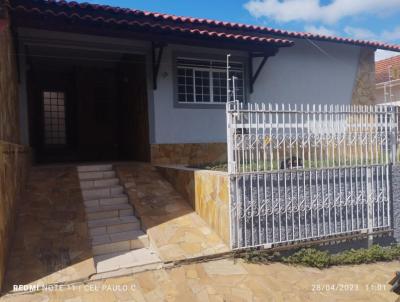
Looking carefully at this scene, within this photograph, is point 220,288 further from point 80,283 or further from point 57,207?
point 57,207

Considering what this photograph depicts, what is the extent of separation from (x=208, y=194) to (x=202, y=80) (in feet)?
14.3

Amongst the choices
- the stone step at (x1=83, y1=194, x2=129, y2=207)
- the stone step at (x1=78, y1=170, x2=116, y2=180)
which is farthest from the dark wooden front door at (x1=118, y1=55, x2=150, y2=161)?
the stone step at (x1=83, y1=194, x2=129, y2=207)

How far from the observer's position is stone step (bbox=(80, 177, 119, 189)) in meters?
7.41

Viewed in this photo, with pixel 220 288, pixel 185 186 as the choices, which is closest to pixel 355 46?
pixel 185 186

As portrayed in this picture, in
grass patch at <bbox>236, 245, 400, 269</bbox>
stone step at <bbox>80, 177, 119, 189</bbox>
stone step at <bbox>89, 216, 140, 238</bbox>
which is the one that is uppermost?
stone step at <bbox>80, 177, 119, 189</bbox>

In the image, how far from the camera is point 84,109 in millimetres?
11703

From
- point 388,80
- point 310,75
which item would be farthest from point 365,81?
point 388,80

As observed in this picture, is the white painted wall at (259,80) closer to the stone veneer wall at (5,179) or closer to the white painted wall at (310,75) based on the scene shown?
the white painted wall at (310,75)

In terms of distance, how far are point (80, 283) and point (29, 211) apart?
206 centimetres

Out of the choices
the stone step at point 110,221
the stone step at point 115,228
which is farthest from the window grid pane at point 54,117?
the stone step at point 115,228

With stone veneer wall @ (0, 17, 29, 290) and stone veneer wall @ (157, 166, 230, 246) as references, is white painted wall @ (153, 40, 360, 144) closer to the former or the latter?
stone veneer wall @ (157, 166, 230, 246)

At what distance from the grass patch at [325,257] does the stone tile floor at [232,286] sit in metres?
0.14

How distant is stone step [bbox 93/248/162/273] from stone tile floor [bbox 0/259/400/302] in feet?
0.80

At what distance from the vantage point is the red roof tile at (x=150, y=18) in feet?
23.4
